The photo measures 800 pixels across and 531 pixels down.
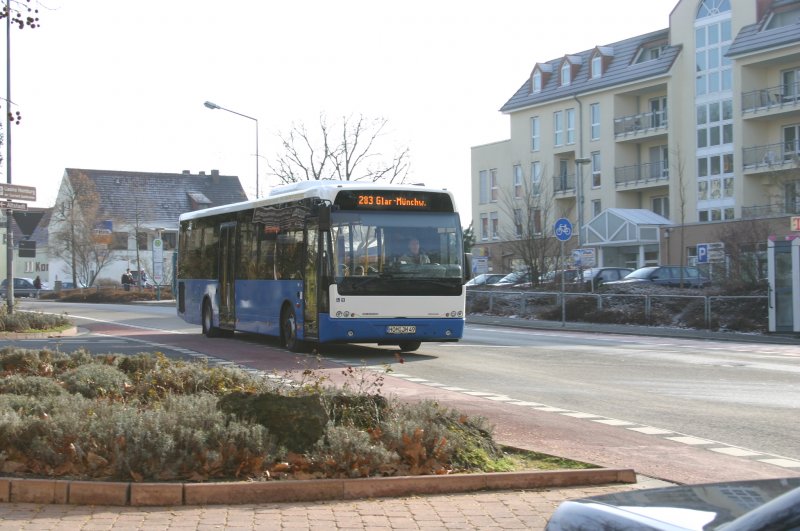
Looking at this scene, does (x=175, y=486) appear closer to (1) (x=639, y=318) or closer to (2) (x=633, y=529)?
(2) (x=633, y=529)

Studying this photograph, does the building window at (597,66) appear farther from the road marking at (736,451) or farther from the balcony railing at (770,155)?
the road marking at (736,451)

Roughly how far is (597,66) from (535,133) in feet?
22.5

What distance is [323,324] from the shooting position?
19844 mm

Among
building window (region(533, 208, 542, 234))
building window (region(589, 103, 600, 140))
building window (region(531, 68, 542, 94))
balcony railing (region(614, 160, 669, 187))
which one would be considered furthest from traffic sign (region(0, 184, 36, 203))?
building window (region(531, 68, 542, 94))

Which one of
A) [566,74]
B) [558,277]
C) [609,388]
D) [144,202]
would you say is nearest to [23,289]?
[144,202]

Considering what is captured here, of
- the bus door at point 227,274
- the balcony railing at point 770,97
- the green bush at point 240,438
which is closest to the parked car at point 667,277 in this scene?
the balcony railing at point 770,97

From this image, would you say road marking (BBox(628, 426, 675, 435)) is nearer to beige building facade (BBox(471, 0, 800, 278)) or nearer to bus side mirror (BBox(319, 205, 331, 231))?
bus side mirror (BBox(319, 205, 331, 231))

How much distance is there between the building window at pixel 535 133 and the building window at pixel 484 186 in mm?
6305

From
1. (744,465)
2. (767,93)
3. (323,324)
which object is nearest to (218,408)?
(744,465)

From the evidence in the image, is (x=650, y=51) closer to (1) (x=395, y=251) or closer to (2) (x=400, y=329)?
(1) (x=395, y=251)

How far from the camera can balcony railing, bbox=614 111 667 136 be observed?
63.8 meters

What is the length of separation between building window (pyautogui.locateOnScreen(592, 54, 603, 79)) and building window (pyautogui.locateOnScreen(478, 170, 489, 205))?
42.5 feet

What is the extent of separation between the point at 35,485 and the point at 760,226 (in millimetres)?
36458

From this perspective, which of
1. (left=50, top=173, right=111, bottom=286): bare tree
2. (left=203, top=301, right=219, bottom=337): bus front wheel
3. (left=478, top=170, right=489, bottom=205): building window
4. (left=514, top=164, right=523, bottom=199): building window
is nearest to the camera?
(left=203, top=301, right=219, bottom=337): bus front wheel
